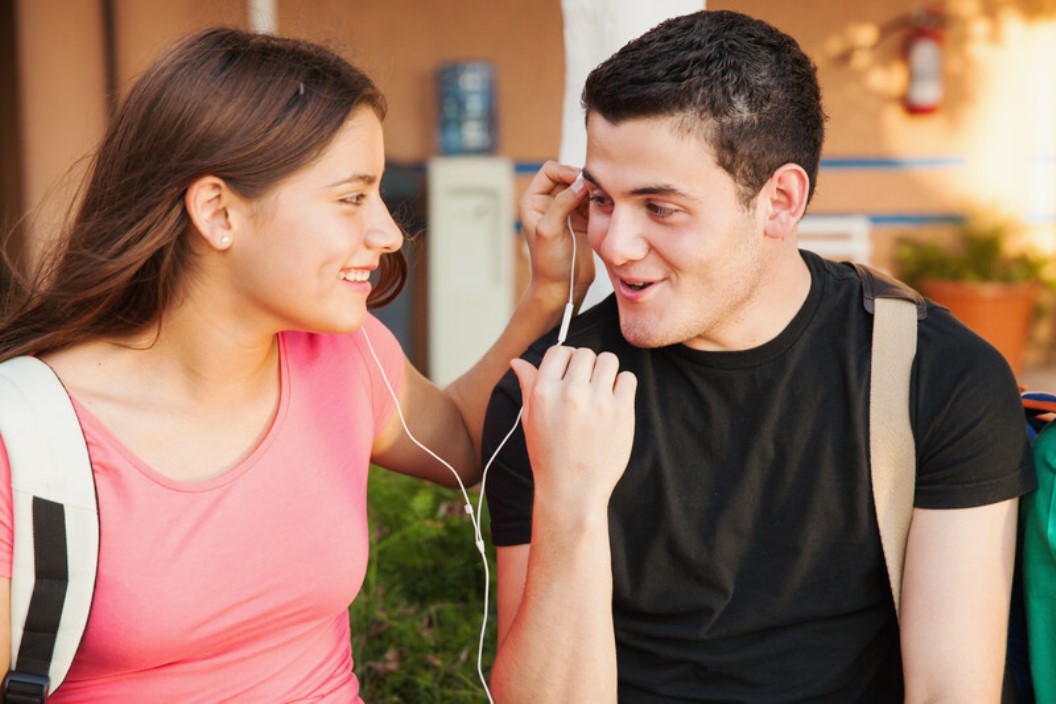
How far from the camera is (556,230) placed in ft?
8.99

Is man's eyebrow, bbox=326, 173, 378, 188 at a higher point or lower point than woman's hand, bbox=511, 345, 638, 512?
higher

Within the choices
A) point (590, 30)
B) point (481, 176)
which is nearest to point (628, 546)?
point (590, 30)

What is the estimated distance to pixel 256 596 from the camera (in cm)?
235

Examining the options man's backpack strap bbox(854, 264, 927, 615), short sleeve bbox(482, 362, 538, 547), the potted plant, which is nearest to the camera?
man's backpack strap bbox(854, 264, 927, 615)

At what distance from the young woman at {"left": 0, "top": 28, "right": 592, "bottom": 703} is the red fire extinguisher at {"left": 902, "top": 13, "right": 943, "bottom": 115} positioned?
6.32 m

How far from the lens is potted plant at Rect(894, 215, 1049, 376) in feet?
25.9

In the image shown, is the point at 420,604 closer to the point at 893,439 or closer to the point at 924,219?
the point at 893,439

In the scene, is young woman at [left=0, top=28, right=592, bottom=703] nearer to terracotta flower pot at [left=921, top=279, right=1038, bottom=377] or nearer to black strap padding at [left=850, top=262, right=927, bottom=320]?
black strap padding at [left=850, top=262, right=927, bottom=320]

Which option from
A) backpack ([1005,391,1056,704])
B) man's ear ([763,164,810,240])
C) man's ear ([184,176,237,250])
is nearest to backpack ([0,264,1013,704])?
man's ear ([184,176,237,250])

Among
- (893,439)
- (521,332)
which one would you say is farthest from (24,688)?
(893,439)

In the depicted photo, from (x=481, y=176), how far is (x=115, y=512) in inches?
211

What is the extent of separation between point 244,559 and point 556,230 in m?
0.94

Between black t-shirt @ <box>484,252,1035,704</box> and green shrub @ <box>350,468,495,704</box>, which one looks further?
green shrub @ <box>350,468,495,704</box>

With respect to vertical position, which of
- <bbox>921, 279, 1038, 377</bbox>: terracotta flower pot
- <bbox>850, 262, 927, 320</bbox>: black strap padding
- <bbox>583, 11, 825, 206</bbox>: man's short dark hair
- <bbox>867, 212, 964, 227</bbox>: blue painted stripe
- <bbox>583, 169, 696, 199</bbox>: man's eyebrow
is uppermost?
<bbox>583, 11, 825, 206</bbox>: man's short dark hair
